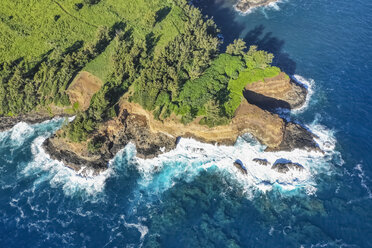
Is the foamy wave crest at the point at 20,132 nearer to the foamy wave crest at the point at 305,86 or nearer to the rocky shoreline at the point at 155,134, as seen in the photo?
the rocky shoreline at the point at 155,134

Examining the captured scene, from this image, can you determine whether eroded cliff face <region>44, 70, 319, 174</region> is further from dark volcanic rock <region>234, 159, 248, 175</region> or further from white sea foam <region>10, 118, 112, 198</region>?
dark volcanic rock <region>234, 159, 248, 175</region>

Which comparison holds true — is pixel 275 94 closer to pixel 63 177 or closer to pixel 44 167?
pixel 63 177

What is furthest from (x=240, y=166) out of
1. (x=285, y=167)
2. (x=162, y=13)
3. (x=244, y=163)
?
(x=162, y=13)

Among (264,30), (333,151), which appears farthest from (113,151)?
(264,30)

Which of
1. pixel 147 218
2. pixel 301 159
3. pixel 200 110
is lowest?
pixel 147 218

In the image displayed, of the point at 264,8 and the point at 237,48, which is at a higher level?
the point at 264,8

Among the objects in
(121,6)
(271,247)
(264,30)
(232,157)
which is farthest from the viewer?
(264,30)

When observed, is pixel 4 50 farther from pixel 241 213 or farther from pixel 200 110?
pixel 241 213
